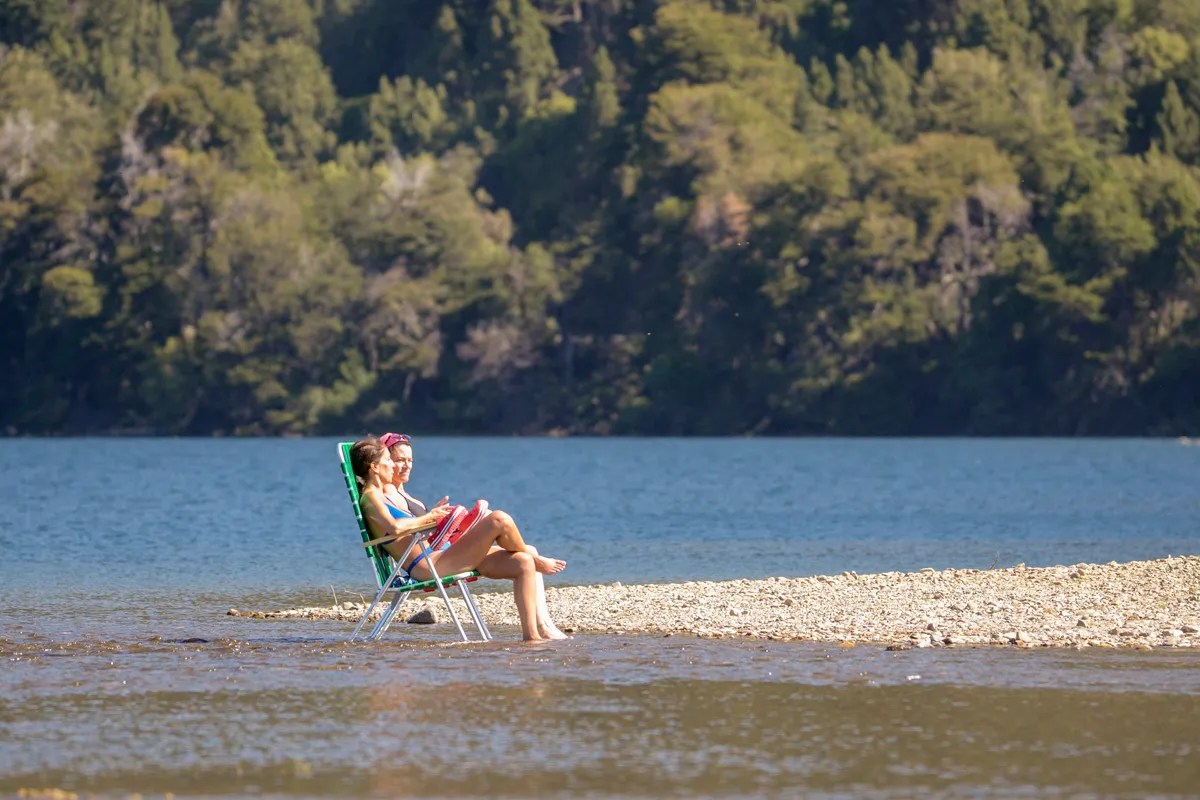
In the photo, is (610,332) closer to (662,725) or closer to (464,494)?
(464,494)

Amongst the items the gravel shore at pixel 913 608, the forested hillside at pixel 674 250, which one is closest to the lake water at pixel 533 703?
the gravel shore at pixel 913 608

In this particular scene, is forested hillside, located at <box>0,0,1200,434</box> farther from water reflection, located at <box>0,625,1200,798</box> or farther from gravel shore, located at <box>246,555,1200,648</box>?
water reflection, located at <box>0,625,1200,798</box>

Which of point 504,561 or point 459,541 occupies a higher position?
point 459,541

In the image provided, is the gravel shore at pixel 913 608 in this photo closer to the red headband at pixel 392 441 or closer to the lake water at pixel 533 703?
the lake water at pixel 533 703

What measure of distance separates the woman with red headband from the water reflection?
1.30ft

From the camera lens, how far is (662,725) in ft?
33.1

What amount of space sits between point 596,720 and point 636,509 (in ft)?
88.5

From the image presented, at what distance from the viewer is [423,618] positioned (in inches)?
587

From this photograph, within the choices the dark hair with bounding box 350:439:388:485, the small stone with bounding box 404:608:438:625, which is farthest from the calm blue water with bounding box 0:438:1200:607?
the dark hair with bounding box 350:439:388:485

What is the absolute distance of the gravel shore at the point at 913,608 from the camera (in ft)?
44.2

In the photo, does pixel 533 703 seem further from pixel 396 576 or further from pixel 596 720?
pixel 396 576

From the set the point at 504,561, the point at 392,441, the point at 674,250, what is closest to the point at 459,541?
the point at 504,561

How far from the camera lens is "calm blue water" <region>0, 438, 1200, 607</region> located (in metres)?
23.3

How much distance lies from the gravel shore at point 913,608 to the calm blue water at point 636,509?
3.39 metres
